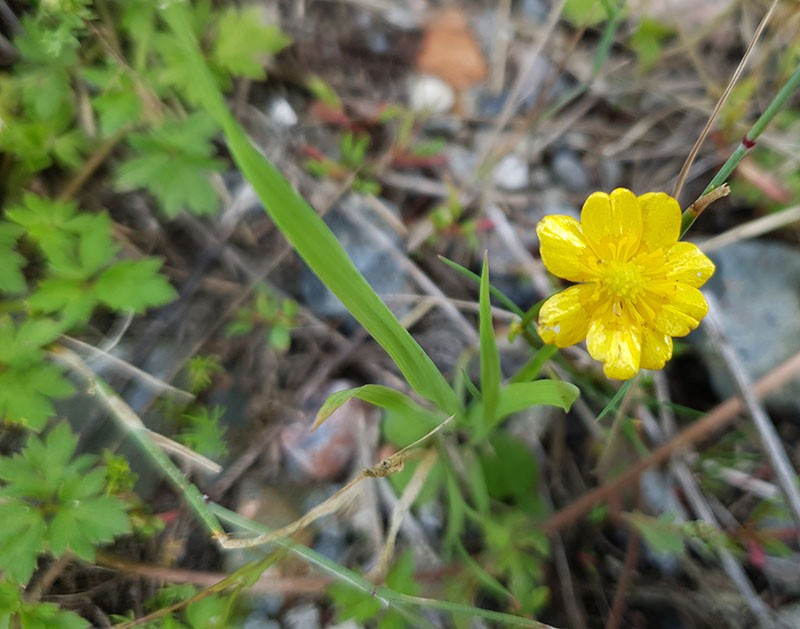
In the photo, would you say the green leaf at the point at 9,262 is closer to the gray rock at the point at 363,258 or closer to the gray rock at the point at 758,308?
the gray rock at the point at 363,258

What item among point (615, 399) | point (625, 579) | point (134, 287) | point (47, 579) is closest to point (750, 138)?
point (615, 399)

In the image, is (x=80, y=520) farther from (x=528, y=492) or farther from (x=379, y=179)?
(x=379, y=179)

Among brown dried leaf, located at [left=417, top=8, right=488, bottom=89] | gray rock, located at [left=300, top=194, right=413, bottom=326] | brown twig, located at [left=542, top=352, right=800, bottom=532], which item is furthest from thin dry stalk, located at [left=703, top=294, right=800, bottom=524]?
brown dried leaf, located at [left=417, top=8, right=488, bottom=89]

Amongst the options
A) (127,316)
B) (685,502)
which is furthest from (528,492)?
(127,316)

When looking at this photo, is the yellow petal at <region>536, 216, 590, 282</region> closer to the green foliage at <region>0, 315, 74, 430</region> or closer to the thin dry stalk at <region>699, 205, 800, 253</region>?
the thin dry stalk at <region>699, 205, 800, 253</region>

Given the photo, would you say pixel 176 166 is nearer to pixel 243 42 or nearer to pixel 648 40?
pixel 243 42

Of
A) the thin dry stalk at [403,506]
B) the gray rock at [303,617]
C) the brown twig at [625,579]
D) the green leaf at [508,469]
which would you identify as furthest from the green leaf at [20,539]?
the brown twig at [625,579]
